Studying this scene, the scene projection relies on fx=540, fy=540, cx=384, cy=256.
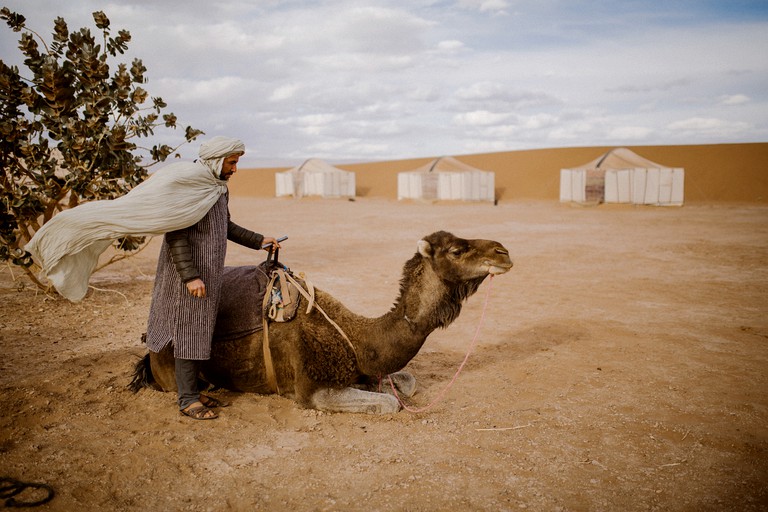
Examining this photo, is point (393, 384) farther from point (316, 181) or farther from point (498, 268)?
point (316, 181)

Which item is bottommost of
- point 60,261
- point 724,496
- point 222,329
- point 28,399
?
point 724,496

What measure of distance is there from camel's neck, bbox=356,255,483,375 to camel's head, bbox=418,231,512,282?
96mm

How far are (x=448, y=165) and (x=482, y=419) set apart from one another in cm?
3286

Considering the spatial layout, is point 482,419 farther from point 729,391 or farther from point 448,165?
point 448,165

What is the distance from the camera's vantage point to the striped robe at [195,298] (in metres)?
3.87

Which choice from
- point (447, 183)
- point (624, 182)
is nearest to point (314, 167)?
point (447, 183)

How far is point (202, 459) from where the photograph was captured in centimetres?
349

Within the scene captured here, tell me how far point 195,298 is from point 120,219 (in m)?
0.74

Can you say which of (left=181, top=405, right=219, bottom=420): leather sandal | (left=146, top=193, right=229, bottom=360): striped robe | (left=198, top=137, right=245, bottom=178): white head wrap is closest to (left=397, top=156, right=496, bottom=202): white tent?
(left=198, top=137, right=245, bottom=178): white head wrap

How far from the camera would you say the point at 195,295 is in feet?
12.4

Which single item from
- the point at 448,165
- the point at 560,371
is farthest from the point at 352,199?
the point at 560,371

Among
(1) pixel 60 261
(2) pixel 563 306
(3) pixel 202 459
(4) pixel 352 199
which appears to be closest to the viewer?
(3) pixel 202 459

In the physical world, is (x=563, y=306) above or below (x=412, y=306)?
below

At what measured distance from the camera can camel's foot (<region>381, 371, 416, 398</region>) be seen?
15.0ft
